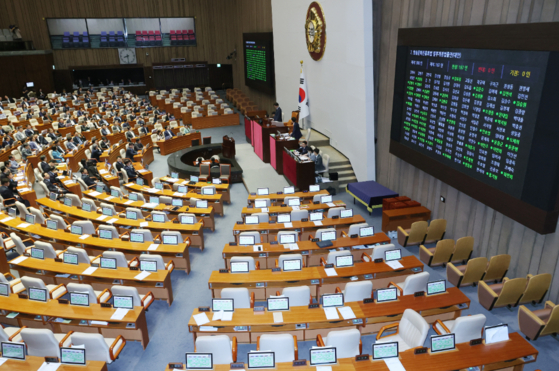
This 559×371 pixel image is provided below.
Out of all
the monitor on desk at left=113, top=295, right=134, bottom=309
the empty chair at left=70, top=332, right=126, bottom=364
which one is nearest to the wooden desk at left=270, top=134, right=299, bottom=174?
the monitor on desk at left=113, top=295, right=134, bottom=309

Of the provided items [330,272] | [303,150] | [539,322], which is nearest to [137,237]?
[330,272]

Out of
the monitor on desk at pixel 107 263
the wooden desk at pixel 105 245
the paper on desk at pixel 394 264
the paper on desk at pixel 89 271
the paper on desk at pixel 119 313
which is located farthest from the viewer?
the wooden desk at pixel 105 245

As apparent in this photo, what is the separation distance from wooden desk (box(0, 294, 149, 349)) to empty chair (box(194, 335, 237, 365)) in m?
1.53

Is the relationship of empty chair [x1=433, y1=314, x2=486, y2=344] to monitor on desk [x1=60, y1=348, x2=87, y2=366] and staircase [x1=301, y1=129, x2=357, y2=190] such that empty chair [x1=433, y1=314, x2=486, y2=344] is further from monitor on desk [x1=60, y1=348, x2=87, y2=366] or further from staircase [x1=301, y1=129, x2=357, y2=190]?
staircase [x1=301, y1=129, x2=357, y2=190]

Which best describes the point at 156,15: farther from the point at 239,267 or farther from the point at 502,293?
the point at 502,293

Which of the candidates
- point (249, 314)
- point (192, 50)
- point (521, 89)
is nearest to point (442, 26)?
point (521, 89)

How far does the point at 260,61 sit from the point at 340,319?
1944 centimetres

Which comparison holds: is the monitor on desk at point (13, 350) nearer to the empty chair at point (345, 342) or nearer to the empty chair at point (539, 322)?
the empty chair at point (345, 342)

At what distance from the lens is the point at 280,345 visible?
547cm

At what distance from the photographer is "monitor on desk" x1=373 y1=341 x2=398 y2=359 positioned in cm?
529

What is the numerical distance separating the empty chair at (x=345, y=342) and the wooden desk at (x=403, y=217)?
17.2 ft

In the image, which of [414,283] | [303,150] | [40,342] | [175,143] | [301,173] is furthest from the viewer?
[175,143]

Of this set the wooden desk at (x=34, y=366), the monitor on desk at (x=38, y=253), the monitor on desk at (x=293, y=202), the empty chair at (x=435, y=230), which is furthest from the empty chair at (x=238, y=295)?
the empty chair at (x=435, y=230)

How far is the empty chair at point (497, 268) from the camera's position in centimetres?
775
